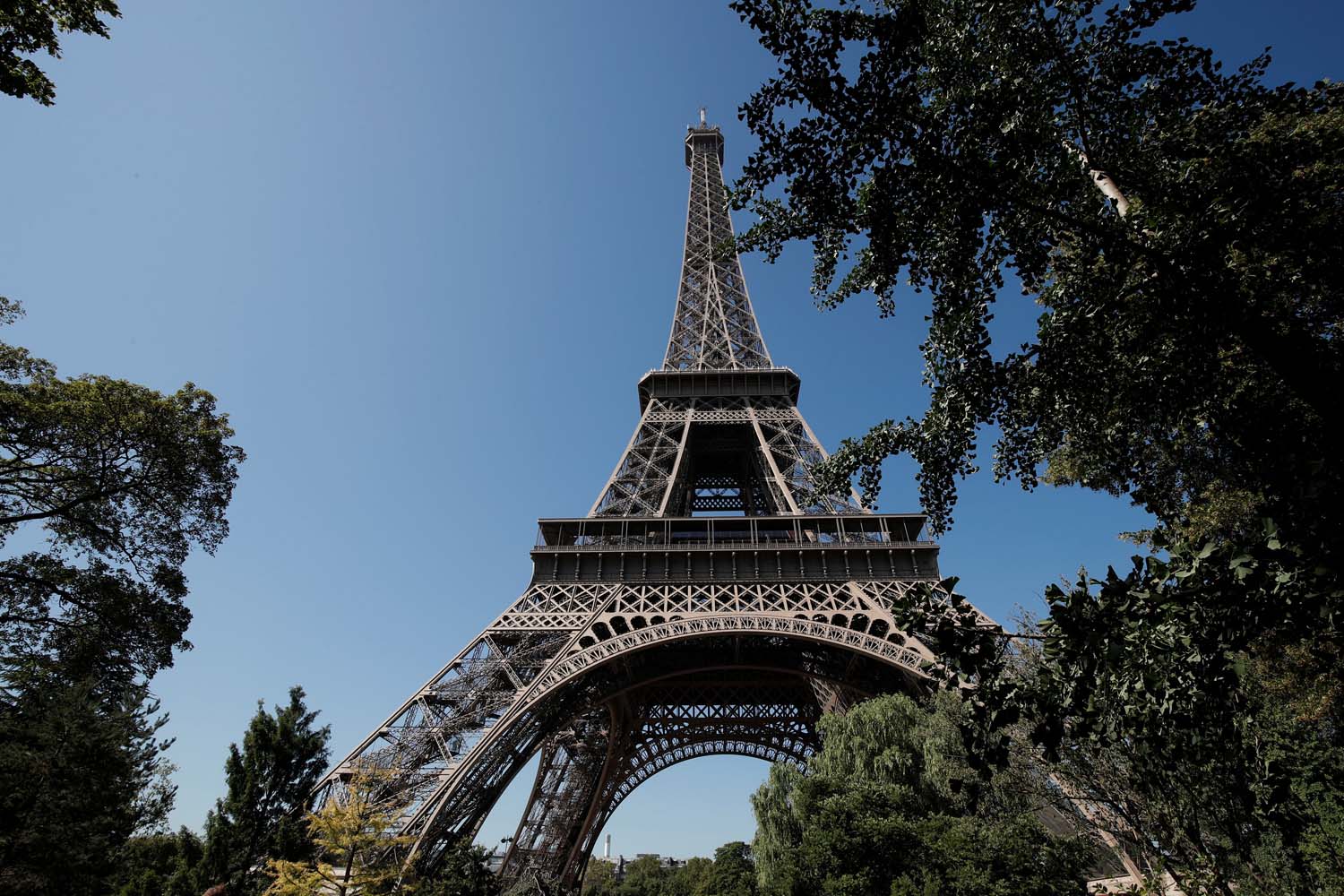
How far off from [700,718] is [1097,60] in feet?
87.0

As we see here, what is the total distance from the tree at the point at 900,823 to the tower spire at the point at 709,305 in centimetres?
1854

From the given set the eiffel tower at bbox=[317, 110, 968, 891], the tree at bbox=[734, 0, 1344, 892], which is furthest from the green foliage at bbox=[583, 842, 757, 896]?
the tree at bbox=[734, 0, 1344, 892]

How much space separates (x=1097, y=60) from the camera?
17.0 feet

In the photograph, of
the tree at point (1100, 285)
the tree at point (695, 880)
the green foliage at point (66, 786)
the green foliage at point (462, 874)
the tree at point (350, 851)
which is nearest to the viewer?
the tree at point (1100, 285)

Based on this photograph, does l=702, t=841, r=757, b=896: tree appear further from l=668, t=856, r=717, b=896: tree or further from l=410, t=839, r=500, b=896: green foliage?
l=410, t=839, r=500, b=896: green foliage

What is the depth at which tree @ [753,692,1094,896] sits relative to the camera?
13.6 metres

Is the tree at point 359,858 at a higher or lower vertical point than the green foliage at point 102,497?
lower

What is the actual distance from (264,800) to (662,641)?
10.1 m

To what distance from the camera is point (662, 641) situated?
18781mm

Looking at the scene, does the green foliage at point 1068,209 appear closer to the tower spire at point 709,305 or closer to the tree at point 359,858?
the tree at point 359,858

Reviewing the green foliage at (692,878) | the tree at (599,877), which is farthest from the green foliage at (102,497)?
the tree at (599,877)

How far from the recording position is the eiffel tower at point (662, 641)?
58.0 feet

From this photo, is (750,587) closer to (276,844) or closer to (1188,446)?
(1188,446)

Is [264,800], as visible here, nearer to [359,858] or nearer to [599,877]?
[359,858]
